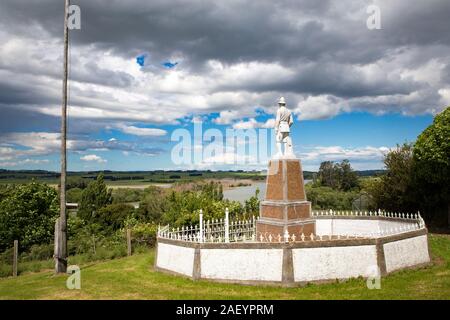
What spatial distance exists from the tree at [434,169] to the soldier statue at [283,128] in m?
10.8

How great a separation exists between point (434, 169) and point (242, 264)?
16.7m

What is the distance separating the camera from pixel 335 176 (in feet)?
206

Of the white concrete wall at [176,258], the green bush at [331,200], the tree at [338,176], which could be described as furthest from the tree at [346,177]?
the white concrete wall at [176,258]

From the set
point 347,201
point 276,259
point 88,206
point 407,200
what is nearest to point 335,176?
point 347,201

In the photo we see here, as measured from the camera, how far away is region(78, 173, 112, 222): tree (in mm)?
43969

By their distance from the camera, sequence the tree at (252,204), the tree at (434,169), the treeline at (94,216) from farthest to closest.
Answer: the tree at (252,204)
the treeline at (94,216)
the tree at (434,169)

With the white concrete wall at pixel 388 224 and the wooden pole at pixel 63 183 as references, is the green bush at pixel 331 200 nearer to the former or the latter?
the white concrete wall at pixel 388 224

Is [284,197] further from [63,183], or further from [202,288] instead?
[63,183]

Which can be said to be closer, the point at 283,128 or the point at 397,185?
the point at 283,128

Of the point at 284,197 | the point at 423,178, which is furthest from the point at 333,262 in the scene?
the point at 423,178

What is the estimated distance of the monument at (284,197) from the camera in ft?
46.6

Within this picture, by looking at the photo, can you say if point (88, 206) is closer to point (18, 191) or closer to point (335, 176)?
point (18, 191)

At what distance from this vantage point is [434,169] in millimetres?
22406

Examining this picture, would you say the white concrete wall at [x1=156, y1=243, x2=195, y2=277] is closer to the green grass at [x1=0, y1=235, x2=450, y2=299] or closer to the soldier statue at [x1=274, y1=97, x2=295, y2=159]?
the green grass at [x1=0, y1=235, x2=450, y2=299]
